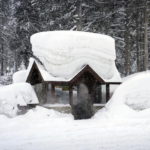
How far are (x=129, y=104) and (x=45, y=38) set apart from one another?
22.8 feet

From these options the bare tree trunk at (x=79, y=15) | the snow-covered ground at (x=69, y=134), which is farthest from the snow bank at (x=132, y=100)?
the bare tree trunk at (x=79, y=15)

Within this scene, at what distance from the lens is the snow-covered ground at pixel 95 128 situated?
794 cm

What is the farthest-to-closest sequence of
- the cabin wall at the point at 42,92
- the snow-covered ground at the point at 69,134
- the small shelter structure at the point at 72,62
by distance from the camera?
1. the cabin wall at the point at 42,92
2. the small shelter structure at the point at 72,62
3. the snow-covered ground at the point at 69,134

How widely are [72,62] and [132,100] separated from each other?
14.9 ft

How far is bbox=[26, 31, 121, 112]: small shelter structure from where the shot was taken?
1597 centimetres

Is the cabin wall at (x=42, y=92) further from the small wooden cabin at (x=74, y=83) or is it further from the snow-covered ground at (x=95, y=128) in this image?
the snow-covered ground at (x=95, y=128)

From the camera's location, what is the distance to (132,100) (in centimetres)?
1386

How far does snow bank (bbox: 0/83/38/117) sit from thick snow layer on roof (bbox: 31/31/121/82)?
1.93 metres

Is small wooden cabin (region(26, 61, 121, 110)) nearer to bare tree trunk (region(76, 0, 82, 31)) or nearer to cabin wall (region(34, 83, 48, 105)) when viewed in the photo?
cabin wall (region(34, 83, 48, 105))

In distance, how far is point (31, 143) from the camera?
8352 mm

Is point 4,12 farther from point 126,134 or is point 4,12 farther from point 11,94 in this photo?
point 126,134

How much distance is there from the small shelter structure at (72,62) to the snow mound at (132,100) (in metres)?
2.07

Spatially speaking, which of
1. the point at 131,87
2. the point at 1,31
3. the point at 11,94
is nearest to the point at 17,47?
the point at 1,31

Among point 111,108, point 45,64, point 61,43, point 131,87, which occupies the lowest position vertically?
point 111,108
